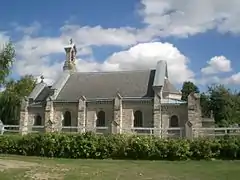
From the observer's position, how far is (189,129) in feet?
80.1

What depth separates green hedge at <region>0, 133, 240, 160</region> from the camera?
20.2m

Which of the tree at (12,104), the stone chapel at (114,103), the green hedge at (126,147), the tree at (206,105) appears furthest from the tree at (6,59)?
the tree at (206,105)

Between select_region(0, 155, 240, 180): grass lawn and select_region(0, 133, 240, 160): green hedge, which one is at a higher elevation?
select_region(0, 133, 240, 160): green hedge

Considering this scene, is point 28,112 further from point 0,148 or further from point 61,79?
point 0,148

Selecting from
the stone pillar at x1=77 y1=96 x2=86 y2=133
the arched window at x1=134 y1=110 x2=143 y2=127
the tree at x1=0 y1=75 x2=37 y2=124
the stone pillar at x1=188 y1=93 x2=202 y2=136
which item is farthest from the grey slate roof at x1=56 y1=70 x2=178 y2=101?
the tree at x1=0 y1=75 x2=37 y2=124

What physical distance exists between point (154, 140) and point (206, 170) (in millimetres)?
5937

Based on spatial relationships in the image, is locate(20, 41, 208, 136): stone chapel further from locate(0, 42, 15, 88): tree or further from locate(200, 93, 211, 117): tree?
locate(200, 93, 211, 117): tree

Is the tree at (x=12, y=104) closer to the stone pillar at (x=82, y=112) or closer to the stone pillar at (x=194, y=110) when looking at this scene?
the stone pillar at (x=82, y=112)

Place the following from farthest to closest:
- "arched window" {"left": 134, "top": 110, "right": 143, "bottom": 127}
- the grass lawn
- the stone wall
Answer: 1. "arched window" {"left": 134, "top": 110, "right": 143, "bottom": 127}
2. the stone wall
3. the grass lawn

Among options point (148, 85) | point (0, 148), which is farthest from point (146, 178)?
point (148, 85)

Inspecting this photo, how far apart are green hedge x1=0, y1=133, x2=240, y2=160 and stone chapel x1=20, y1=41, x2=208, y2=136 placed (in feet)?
60.5

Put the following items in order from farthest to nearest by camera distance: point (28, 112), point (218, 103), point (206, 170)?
point (218, 103) < point (28, 112) < point (206, 170)

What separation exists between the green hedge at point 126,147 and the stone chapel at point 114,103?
60.5 feet

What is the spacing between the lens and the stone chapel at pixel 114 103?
42688 mm
